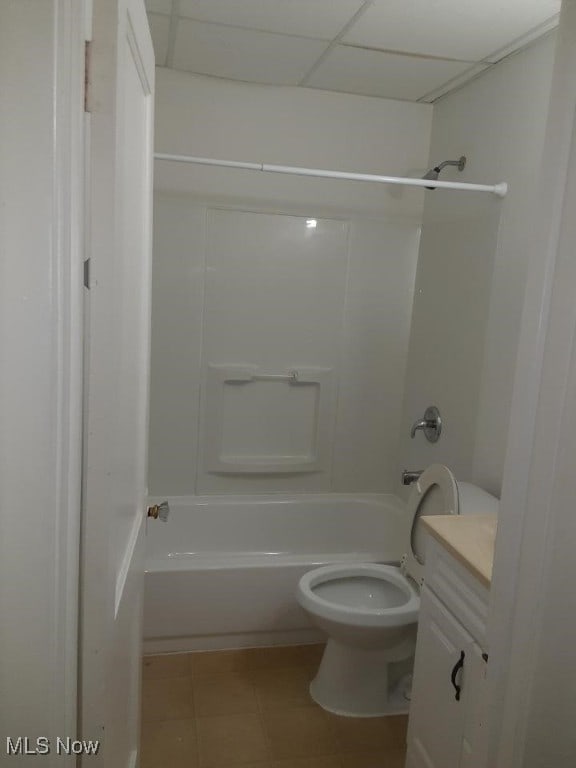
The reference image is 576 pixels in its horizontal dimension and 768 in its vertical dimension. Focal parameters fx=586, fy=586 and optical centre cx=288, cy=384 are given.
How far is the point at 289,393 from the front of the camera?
9.73ft

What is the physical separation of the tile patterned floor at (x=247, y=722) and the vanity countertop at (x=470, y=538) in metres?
0.93

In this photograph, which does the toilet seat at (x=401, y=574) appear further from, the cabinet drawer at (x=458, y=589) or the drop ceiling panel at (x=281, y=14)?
the drop ceiling panel at (x=281, y=14)

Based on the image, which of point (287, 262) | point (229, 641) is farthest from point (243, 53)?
point (229, 641)

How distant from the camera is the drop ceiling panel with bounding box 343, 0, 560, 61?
1.78m

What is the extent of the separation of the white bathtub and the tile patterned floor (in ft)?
0.36

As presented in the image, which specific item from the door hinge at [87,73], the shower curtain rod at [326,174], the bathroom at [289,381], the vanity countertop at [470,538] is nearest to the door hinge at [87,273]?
the bathroom at [289,381]

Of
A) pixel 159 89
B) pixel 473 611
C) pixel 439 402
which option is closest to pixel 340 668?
pixel 473 611

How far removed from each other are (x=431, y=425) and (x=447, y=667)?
1342 millimetres

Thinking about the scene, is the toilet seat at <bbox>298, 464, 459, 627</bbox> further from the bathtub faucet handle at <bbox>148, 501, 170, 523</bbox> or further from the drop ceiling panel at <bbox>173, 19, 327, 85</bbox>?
the drop ceiling panel at <bbox>173, 19, 327, 85</bbox>

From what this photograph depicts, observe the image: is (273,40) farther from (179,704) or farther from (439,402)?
(179,704)

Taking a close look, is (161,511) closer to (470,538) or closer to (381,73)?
(470,538)

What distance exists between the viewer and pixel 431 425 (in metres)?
2.67

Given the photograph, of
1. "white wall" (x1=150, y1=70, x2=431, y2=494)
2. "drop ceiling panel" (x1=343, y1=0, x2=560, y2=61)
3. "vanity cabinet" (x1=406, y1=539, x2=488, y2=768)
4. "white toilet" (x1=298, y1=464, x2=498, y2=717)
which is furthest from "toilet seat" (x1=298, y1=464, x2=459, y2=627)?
"drop ceiling panel" (x1=343, y1=0, x2=560, y2=61)

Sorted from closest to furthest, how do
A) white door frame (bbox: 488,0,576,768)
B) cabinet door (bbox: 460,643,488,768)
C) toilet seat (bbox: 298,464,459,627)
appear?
white door frame (bbox: 488,0,576,768) → cabinet door (bbox: 460,643,488,768) → toilet seat (bbox: 298,464,459,627)
